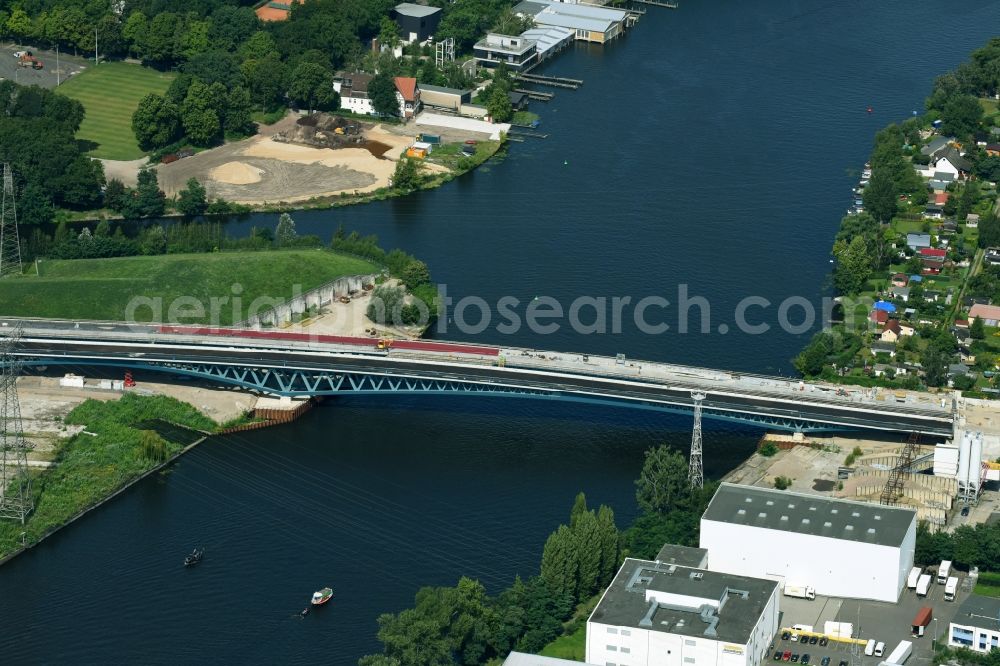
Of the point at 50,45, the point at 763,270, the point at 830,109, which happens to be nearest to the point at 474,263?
the point at 763,270

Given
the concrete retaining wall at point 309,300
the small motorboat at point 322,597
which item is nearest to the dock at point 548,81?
the concrete retaining wall at point 309,300

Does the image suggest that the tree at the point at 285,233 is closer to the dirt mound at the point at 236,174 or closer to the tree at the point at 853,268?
the dirt mound at the point at 236,174

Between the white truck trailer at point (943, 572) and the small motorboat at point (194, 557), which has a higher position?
the white truck trailer at point (943, 572)

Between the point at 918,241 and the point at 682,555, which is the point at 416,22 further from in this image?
the point at 682,555

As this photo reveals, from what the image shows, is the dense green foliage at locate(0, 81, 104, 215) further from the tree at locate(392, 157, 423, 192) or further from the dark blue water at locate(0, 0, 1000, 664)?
the tree at locate(392, 157, 423, 192)

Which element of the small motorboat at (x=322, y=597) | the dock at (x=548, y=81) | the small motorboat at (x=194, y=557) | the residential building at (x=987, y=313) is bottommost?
the small motorboat at (x=322, y=597)

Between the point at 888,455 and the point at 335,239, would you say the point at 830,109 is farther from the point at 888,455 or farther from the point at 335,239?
the point at 888,455

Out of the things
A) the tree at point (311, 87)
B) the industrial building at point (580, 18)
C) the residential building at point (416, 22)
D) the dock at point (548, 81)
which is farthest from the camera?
the industrial building at point (580, 18)

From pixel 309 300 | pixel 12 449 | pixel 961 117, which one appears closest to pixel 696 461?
pixel 309 300
